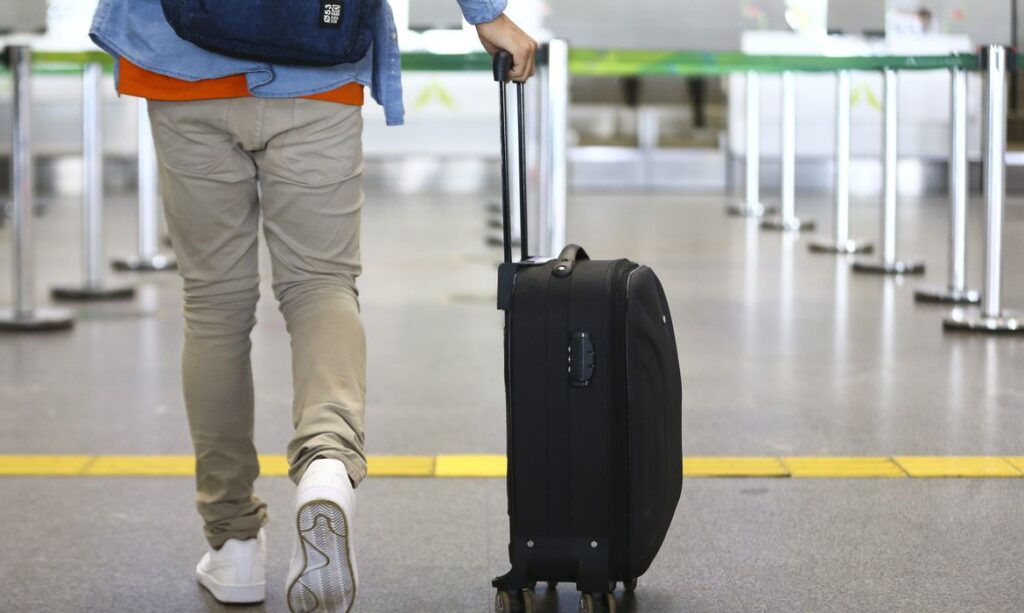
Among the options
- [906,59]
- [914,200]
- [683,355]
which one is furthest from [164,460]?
[914,200]

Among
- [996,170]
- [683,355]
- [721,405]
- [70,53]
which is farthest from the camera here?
[70,53]

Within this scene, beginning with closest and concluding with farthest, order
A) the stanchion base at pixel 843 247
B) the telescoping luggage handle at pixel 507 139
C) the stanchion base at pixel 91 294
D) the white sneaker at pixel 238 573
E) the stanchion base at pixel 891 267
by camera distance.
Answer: the telescoping luggage handle at pixel 507 139 < the white sneaker at pixel 238 573 < the stanchion base at pixel 91 294 < the stanchion base at pixel 891 267 < the stanchion base at pixel 843 247

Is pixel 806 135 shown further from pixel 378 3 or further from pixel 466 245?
pixel 378 3

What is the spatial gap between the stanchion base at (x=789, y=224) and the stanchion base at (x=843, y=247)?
135 centimetres

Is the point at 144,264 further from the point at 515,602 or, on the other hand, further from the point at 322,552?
the point at 322,552

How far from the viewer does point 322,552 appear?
1.85 m

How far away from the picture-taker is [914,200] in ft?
42.0

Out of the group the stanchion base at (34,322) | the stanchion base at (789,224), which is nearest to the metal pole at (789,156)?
the stanchion base at (789,224)

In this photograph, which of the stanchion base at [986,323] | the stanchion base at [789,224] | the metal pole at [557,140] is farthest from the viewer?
the stanchion base at [789,224]

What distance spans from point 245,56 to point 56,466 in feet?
4.62

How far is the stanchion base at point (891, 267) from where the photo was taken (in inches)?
273

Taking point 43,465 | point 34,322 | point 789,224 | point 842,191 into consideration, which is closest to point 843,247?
point 842,191

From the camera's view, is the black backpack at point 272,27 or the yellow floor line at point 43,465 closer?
the black backpack at point 272,27

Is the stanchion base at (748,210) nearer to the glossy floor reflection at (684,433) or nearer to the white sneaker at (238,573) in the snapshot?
the glossy floor reflection at (684,433)
